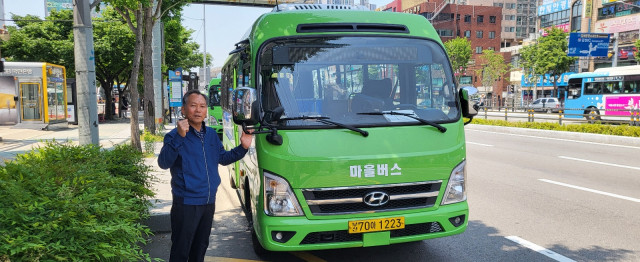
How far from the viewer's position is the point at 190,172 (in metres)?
3.80

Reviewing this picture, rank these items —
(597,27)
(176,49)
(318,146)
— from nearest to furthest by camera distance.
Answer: (318,146) → (176,49) → (597,27)

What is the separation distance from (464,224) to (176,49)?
36545mm

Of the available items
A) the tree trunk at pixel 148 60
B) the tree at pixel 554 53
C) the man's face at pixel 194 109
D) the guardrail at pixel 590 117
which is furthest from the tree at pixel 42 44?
the tree at pixel 554 53

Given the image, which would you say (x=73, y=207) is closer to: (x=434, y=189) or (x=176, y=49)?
(x=434, y=189)

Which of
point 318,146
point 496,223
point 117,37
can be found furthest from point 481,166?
point 117,37

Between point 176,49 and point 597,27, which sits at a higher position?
point 597,27

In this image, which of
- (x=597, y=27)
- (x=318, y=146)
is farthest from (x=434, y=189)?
(x=597, y=27)

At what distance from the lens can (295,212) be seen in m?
4.13

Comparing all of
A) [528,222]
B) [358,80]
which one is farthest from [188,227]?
[528,222]

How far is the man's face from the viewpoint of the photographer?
3816 millimetres


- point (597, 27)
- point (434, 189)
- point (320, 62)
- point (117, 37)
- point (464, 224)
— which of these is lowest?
point (464, 224)

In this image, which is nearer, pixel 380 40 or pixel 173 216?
pixel 173 216

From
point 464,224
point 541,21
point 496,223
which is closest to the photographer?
point 464,224

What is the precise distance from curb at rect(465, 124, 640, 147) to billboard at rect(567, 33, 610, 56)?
13.3m
